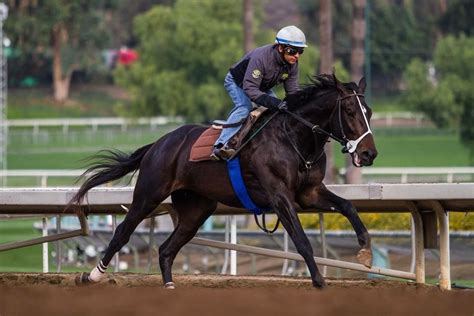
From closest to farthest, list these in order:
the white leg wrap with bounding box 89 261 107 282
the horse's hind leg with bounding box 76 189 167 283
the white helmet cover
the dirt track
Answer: the dirt track
the white helmet cover
the horse's hind leg with bounding box 76 189 167 283
the white leg wrap with bounding box 89 261 107 282

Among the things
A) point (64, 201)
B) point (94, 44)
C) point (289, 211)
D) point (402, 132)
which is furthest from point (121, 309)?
point (94, 44)

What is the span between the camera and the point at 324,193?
9.69 meters

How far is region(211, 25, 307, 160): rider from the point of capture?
31.7 ft

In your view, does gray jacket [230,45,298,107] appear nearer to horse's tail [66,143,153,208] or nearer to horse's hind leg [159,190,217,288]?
horse's hind leg [159,190,217,288]

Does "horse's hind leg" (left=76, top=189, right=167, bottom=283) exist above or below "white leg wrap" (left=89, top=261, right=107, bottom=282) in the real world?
above

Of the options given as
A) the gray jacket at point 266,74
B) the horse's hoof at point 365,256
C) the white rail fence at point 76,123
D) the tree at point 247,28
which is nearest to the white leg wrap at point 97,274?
the gray jacket at point 266,74

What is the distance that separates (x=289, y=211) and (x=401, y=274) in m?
1.68

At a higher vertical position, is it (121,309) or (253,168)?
(253,168)

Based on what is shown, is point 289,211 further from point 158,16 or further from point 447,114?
point 158,16

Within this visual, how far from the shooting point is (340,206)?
9562mm

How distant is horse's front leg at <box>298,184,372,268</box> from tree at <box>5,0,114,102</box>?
44780 millimetres

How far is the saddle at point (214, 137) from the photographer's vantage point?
32.0 ft

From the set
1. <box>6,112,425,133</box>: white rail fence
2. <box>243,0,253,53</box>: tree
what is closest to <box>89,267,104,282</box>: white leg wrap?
<box>243,0,253,53</box>: tree

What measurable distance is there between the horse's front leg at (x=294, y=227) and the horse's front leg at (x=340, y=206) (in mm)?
268
